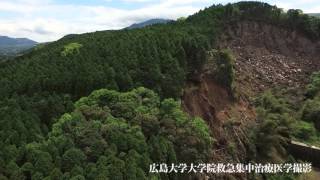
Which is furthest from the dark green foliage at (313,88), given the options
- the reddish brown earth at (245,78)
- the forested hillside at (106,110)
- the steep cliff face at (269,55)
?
the forested hillside at (106,110)

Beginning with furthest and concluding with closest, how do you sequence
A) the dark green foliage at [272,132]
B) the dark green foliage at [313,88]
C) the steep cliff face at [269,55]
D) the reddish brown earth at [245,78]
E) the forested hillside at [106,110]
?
the steep cliff face at [269,55]
the dark green foliage at [313,88]
the dark green foliage at [272,132]
the reddish brown earth at [245,78]
the forested hillside at [106,110]

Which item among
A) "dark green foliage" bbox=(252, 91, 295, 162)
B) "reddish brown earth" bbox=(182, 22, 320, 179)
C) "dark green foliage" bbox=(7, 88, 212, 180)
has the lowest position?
"dark green foliage" bbox=(252, 91, 295, 162)

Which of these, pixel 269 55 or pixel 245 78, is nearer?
pixel 245 78

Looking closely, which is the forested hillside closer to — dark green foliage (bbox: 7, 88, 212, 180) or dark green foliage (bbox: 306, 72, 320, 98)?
dark green foliage (bbox: 7, 88, 212, 180)

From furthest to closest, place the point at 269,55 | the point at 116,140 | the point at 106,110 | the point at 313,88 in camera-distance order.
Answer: the point at 269,55 < the point at 313,88 < the point at 106,110 < the point at 116,140

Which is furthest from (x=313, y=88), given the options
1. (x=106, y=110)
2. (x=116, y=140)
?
(x=116, y=140)

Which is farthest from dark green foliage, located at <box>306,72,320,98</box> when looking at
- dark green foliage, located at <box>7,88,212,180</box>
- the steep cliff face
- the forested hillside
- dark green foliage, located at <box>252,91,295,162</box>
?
dark green foliage, located at <box>7,88,212,180</box>

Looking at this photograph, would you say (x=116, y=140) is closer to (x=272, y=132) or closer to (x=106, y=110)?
(x=106, y=110)

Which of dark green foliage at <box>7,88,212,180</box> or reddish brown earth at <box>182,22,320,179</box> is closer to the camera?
dark green foliage at <box>7,88,212,180</box>

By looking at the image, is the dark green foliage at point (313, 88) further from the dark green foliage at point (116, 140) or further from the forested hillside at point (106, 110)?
the dark green foliage at point (116, 140)
